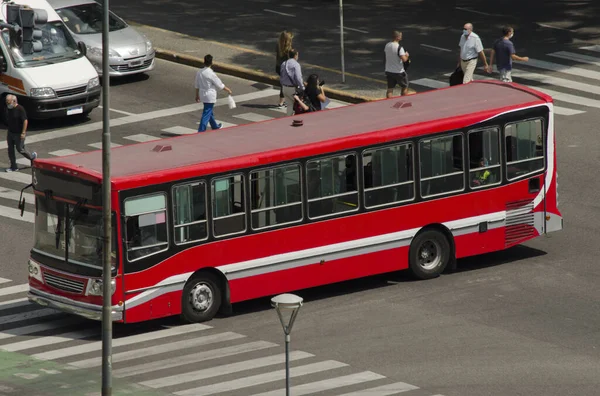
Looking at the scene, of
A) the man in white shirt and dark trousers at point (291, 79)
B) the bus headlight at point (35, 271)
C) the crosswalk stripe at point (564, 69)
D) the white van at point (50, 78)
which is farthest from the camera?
the crosswalk stripe at point (564, 69)

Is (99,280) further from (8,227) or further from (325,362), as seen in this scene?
(8,227)

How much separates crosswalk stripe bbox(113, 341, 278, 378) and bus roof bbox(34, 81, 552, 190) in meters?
2.55

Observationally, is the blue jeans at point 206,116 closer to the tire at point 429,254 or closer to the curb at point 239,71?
the curb at point 239,71

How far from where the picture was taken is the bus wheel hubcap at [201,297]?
2273 cm

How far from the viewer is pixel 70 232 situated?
22391mm

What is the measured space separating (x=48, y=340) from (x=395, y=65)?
13228 mm

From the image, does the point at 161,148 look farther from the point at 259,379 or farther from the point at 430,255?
the point at 430,255

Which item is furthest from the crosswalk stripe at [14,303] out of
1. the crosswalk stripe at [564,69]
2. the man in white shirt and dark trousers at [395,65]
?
the crosswalk stripe at [564,69]

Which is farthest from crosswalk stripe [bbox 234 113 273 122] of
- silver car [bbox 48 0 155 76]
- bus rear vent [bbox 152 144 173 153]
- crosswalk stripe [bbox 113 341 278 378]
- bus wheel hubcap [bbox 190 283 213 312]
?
crosswalk stripe [bbox 113 341 278 378]

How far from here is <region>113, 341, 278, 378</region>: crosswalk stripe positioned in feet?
68.1

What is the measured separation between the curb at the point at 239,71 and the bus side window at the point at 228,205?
11.8 m

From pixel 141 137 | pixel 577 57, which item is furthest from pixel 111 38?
pixel 577 57

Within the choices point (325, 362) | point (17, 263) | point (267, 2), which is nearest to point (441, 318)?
point (325, 362)

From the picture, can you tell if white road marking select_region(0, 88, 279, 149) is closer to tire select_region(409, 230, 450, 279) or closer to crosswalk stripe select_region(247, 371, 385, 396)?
tire select_region(409, 230, 450, 279)
